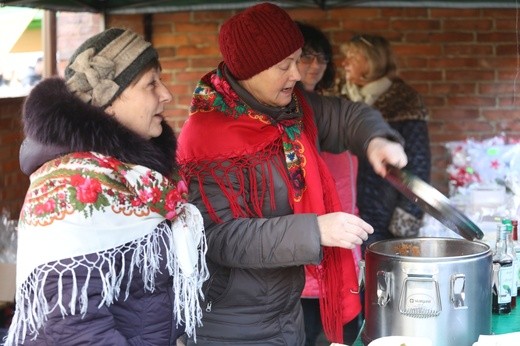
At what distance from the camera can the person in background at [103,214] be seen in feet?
5.82

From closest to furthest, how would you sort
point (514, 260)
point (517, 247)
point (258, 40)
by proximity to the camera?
point (258, 40) < point (514, 260) < point (517, 247)

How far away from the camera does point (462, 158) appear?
16.7ft

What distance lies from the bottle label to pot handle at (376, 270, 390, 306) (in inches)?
26.5

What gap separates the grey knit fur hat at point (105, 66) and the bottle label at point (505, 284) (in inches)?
52.0

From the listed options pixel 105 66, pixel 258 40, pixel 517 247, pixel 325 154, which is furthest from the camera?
pixel 325 154

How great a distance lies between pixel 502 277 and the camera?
2574 mm

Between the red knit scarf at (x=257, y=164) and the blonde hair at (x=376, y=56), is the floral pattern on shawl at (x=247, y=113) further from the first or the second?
the blonde hair at (x=376, y=56)

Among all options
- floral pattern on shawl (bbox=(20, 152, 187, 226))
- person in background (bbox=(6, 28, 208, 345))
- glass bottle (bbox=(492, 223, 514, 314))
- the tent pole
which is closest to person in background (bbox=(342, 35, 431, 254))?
glass bottle (bbox=(492, 223, 514, 314))

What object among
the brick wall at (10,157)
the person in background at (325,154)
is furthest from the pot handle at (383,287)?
the brick wall at (10,157)

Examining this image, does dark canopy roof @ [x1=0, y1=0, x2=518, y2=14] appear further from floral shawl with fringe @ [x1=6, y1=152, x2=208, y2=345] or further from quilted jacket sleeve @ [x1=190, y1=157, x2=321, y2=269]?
floral shawl with fringe @ [x1=6, y1=152, x2=208, y2=345]

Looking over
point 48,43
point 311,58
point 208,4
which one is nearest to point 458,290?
point 311,58

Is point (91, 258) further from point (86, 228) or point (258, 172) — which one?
point (258, 172)

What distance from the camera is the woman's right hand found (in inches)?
81.7

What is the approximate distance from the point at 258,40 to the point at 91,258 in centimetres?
87
